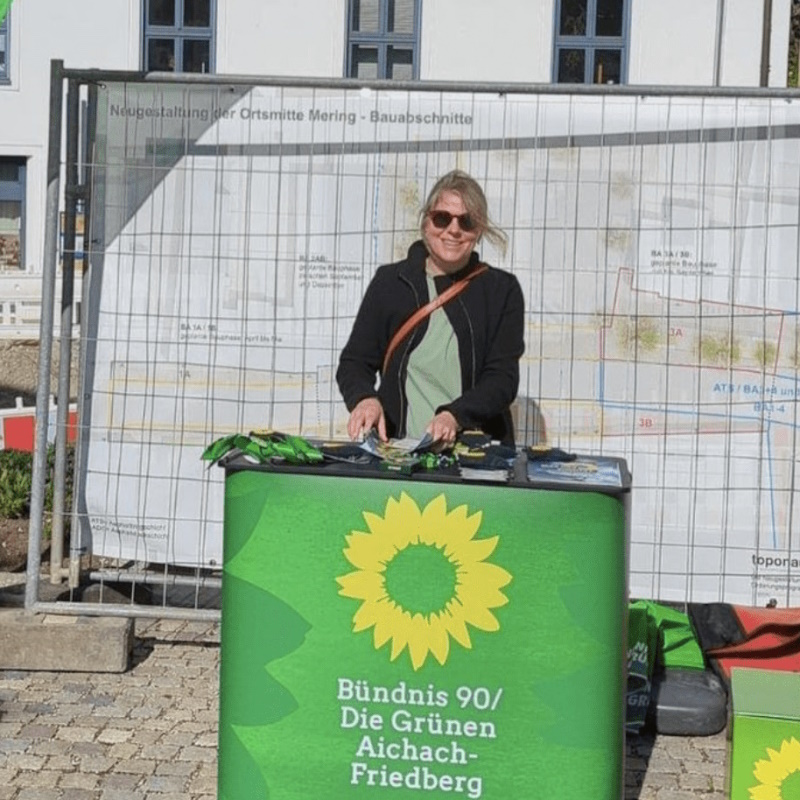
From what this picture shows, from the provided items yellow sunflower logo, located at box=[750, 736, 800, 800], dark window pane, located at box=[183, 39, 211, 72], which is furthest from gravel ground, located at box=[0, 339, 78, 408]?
yellow sunflower logo, located at box=[750, 736, 800, 800]

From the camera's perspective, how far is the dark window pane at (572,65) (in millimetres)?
22047

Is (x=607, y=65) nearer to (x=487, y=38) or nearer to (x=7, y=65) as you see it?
(x=487, y=38)

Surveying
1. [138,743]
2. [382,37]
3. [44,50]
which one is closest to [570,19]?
[382,37]

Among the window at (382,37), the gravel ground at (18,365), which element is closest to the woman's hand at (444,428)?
the gravel ground at (18,365)

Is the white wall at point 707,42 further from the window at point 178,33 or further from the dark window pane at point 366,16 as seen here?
the window at point 178,33

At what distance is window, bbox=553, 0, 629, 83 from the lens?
21938mm

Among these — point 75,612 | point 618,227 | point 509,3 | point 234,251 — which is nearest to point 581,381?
point 618,227

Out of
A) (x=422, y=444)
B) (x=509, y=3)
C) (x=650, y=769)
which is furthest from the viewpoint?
(x=509, y=3)

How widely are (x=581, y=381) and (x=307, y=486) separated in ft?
8.54

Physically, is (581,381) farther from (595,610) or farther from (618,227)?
(595,610)

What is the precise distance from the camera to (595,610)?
421cm

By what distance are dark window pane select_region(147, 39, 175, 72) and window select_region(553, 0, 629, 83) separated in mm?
5224

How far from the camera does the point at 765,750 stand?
465 centimetres

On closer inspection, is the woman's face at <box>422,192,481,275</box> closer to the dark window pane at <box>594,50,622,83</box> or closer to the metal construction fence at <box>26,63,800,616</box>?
the metal construction fence at <box>26,63,800,616</box>
